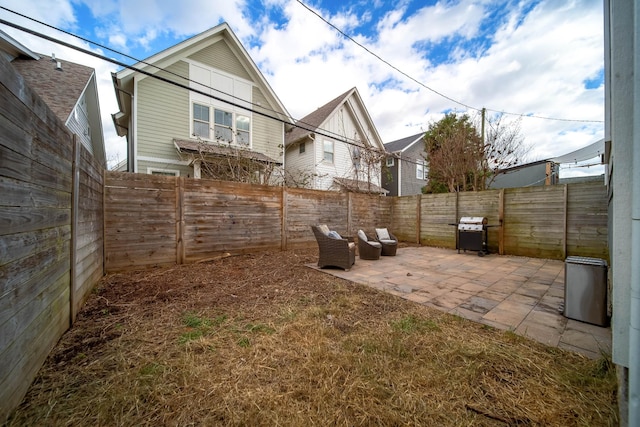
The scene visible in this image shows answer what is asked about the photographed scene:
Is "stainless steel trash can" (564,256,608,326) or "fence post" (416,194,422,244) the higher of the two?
"fence post" (416,194,422,244)

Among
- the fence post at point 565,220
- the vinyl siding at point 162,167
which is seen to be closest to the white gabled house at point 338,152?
the vinyl siding at point 162,167

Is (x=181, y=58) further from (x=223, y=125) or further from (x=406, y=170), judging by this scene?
(x=406, y=170)

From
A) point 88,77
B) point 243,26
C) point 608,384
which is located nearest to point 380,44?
point 243,26

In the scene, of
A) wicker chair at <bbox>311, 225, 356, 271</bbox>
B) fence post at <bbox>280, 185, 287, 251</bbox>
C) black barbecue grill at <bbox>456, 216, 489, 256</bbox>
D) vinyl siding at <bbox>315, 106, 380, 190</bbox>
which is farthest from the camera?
vinyl siding at <bbox>315, 106, 380, 190</bbox>

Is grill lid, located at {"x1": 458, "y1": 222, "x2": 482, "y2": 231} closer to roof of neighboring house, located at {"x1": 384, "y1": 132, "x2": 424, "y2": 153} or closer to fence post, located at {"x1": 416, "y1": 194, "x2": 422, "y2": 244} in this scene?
fence post, located at {"x1": 416, "y1": 194, "x2": 422, "y2": 244}

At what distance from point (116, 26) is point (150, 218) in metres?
4.30

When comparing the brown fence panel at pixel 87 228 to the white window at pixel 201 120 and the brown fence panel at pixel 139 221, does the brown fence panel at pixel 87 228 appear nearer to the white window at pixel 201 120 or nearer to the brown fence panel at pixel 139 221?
the brown fence panel at pixel 139 221

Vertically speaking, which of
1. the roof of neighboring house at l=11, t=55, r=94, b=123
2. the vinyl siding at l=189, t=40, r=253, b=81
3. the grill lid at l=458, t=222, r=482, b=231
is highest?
the vinyl siding at l=189, t=40, r=253, b=81

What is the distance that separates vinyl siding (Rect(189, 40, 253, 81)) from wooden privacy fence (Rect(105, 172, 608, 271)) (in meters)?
6.45

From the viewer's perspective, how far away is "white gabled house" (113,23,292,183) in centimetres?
818

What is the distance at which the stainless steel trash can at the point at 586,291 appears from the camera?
262 centimetres

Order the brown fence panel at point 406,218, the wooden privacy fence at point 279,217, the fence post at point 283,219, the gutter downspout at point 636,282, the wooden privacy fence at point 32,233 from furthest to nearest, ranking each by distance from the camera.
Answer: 1. the brown fence panel at point 406,218
2. the fence post at point 283,219
3. the wooden privacy fence at point 279,217
4. the wooden privacy fence at point 32,233
5. the gutter downspout at point 636,282

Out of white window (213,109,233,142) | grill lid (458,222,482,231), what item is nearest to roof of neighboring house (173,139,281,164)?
white window (213,109,233,142)

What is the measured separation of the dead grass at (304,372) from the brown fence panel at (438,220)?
6012 millimetres
